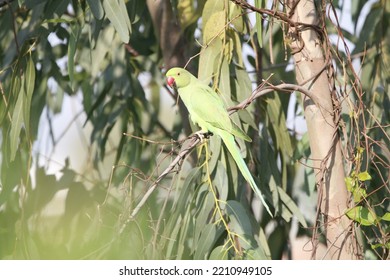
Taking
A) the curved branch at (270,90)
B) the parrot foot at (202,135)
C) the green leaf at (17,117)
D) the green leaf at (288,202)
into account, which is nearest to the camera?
the curved branch at (270,90)

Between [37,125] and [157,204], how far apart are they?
0.51 meters

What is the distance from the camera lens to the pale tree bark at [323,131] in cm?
182

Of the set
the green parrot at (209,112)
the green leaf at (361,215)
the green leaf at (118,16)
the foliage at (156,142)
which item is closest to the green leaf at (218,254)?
the foliage at (156,142)

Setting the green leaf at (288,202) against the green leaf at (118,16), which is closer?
the green leaf at (118,16)

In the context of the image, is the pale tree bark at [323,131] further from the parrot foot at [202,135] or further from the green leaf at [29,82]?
the green leaf at [29,82]

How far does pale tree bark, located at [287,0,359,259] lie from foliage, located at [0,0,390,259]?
1.5 inches

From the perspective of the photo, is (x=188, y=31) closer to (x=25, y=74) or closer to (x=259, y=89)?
(x=25, y=74)

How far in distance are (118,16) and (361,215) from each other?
790 mm

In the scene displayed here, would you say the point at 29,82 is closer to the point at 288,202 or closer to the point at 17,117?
the point at 17,117

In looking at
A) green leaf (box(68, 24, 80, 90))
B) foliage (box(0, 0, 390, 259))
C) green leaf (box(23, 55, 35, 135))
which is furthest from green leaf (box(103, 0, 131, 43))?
green leaf (box(23, 55, 35, 135))

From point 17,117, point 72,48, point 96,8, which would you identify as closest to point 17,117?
point 17,117

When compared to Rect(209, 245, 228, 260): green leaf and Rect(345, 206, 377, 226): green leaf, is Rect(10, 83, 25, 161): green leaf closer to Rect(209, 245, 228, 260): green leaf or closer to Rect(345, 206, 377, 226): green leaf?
Rect(209, 245, 228, 260): green leaf

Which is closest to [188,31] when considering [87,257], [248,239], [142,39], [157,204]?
[142,39]

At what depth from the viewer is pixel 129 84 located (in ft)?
9.77
